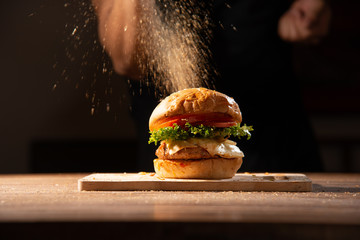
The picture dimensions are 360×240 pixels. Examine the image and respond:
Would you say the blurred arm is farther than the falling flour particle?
Yes

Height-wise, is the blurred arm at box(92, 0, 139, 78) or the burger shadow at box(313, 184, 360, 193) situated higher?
the blurred arm at box(92, 0, 139, 78)

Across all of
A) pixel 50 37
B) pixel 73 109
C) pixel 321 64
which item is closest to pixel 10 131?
pixel 73 109

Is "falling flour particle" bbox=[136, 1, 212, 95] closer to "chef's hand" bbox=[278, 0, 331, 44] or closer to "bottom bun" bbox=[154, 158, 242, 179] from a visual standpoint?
"chef's hand" bbox=[278, 0, 331, 44]

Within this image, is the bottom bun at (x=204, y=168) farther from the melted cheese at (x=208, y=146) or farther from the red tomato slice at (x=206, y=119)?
the red tomato slice at (x=206, y=119)

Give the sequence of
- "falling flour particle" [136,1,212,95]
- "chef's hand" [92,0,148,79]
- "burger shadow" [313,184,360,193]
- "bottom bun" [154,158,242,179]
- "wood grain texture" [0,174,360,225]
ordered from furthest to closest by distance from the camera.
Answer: "chef's hand" [92,0,148,79] → "falling flour particle" [136,1,212,95] → "bottom bun" [154,158,242,179] → "burger shadow" [313,184,360,193] → "wood grain texture" [0,174,360,225]

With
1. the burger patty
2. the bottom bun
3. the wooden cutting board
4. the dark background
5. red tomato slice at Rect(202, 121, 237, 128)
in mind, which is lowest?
the wooden cutting board

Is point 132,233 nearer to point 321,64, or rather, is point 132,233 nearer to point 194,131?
→ point 194,131

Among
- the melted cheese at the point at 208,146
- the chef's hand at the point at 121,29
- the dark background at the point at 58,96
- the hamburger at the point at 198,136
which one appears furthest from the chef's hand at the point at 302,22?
the melted cheese at the point at 208,146

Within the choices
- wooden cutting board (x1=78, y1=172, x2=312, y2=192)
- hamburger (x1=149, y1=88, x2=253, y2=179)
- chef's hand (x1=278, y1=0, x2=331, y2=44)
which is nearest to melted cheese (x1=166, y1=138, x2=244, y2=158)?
hamburger (x1=149, y1=88, x2=253, y2=179)
